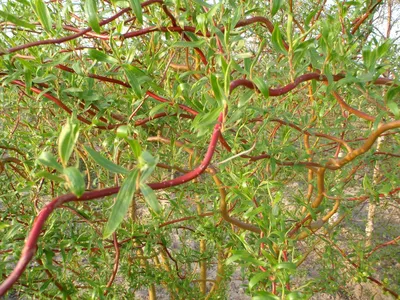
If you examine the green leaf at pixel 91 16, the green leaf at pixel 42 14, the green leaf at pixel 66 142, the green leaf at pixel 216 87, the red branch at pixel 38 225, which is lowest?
the red branch at pixel 38 225

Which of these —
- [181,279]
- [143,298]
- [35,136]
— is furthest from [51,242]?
[143,298]

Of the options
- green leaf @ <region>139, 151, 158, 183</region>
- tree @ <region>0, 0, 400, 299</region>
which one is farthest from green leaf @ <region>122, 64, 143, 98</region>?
green leaf @ <region>139, 151, 158, 183</region>

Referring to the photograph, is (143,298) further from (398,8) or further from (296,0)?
(398,8)

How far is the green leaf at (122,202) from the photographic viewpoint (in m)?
0.28

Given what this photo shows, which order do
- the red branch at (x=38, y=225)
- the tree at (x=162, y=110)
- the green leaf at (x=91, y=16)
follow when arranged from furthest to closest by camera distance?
the green leaf at (x=91, y=16) → the tree at (x=162, y=110) → the red branch at (x=38, y=225)

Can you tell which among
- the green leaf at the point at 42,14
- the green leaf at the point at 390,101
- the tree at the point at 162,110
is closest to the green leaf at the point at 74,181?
the tree at the point at 162,110

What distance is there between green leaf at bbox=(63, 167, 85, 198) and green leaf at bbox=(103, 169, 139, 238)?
0.03 meters

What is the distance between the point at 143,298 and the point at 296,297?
2.56m

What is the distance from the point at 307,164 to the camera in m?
0.88

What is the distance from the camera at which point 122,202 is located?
277 millimetres

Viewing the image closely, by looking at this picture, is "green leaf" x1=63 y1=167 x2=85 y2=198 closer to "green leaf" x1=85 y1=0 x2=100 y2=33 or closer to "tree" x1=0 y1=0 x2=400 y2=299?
"tree" x1=0 y1=0 x2=400 y2=299

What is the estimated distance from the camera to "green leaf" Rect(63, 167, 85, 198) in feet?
0.89

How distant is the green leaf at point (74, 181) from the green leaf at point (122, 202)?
0.10 ft

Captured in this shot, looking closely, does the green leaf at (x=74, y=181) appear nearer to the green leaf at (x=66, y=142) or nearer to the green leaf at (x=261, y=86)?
the green leaf at (x=66, y=142)
